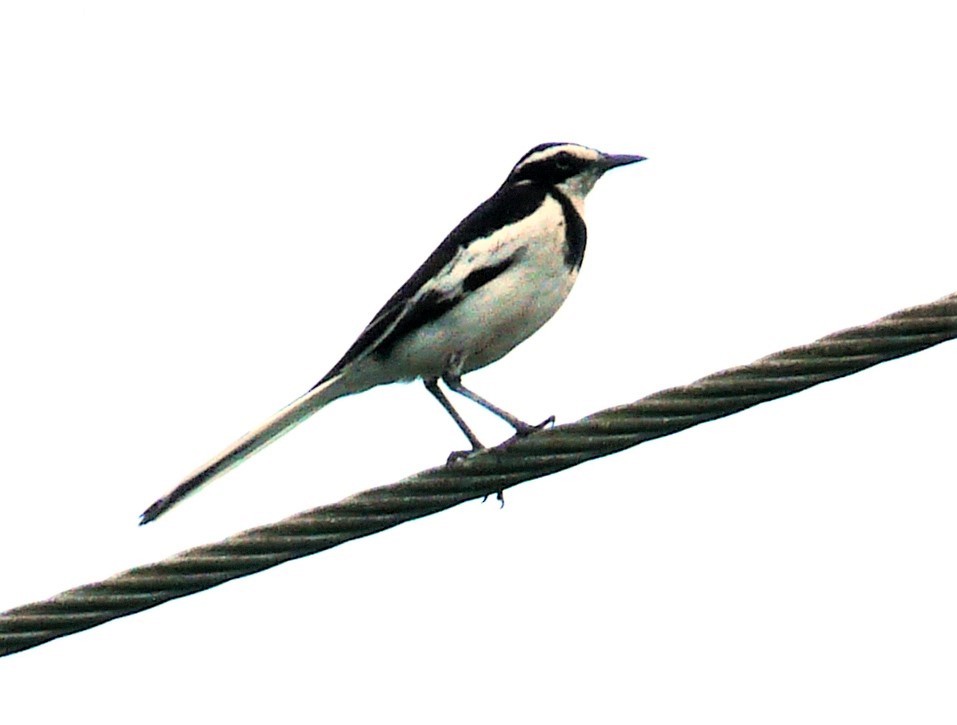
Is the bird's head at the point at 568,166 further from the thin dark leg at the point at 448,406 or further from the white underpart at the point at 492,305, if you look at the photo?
the thin dark leg at the point at 448,406

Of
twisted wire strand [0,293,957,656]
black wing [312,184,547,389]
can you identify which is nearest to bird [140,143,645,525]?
Result: black wing [312,184,547,389]

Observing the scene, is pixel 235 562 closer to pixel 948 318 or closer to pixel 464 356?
pixel 948 318

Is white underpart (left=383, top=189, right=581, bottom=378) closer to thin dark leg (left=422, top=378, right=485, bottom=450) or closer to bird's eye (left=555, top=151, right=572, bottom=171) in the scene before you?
thin dark leg (left=422, top=378, right=485, bottom=450)

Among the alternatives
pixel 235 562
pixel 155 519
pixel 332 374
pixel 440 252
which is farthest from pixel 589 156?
pixel 235 562

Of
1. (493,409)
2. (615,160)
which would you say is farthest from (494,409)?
(615,160)

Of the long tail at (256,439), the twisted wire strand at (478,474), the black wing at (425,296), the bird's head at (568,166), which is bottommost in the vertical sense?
the twisted wire strand at (478,474)

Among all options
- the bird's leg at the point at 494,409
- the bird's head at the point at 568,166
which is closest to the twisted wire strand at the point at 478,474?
the bird's leg at the point at 494,409
